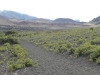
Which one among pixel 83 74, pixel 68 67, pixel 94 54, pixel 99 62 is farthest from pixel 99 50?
pixel 83 74

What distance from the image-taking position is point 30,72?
15164mm

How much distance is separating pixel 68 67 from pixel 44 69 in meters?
1.92

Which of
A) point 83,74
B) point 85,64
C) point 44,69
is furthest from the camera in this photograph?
point 85,64

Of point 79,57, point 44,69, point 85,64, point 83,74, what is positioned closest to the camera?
point 83,74

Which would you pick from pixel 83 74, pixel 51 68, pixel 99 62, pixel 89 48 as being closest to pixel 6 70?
pixel 51 68

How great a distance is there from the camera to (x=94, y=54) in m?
18.2

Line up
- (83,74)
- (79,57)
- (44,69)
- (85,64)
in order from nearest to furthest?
(83,74), (44,69), (85,64), (79,57)

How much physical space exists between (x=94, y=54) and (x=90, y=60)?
71 centimetres

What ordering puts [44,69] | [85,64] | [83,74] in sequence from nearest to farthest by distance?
[83,74], [44,69], [85,64]

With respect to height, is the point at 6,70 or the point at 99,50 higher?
the point at 99,50

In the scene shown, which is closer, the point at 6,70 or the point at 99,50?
the point at 6,70

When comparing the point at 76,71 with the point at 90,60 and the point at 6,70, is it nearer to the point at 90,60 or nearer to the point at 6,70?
the point at 90,60

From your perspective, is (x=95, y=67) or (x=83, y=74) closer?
(x=83, y=74)

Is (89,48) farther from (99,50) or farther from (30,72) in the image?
(30,72)
